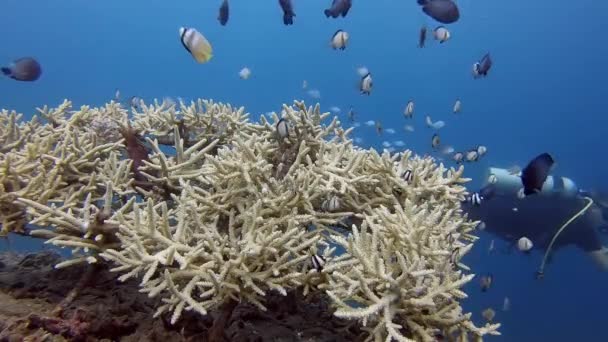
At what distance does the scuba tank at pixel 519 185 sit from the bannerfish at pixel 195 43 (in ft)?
31.7

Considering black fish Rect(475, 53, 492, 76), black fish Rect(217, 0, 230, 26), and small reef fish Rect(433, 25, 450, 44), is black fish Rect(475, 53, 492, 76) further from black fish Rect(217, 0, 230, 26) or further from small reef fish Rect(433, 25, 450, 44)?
black fish Rect(217, 0, 230, 26)

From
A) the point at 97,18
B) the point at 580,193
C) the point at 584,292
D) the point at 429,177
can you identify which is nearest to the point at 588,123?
the point at 584,292

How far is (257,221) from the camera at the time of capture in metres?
3.15

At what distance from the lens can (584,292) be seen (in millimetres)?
61562

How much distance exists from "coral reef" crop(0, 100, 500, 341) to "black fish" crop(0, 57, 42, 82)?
91.6 inches

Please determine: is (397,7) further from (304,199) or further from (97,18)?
(304,199)

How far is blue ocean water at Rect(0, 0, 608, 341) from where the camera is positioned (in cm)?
8356

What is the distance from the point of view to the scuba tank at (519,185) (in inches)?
487

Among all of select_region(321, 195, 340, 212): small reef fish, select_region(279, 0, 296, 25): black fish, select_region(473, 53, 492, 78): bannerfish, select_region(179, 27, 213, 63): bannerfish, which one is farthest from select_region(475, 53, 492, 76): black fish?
select_region(321, 195, 340, 212): small reef fish

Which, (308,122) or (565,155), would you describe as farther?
(565,155)

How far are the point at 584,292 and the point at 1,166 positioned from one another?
74397 millimetres

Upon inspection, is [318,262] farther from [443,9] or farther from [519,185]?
[519,185]

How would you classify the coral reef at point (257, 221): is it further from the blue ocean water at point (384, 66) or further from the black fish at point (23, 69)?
the blue ocean water at point (384, 66)

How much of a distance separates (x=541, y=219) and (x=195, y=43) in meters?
11.9
